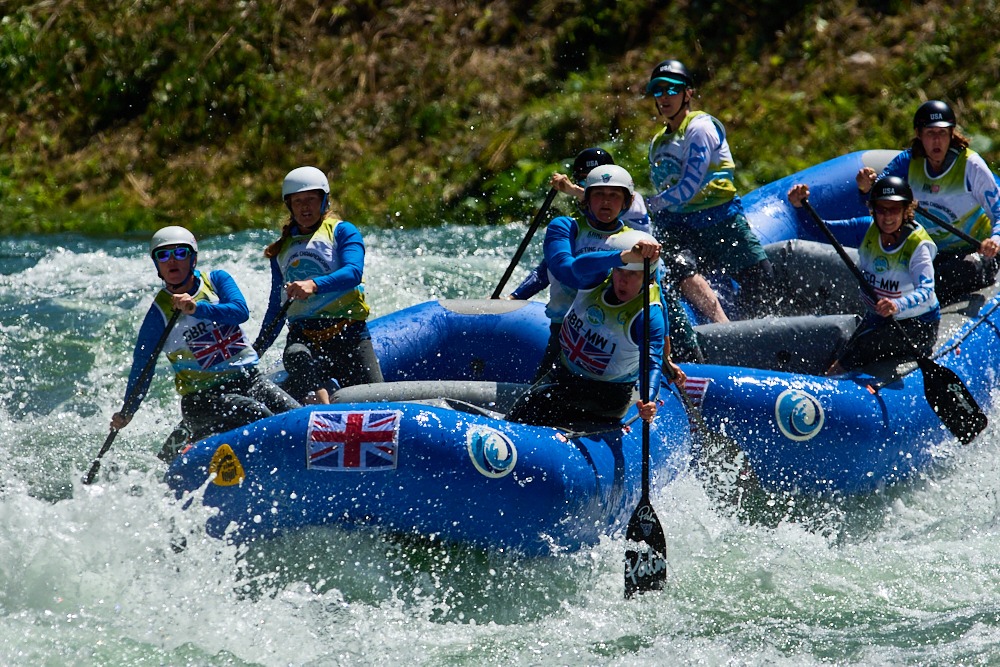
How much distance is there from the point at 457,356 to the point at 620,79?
8.04 metres

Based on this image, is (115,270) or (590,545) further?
(115,270)

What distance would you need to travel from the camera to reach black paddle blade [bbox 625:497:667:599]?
6180 mm

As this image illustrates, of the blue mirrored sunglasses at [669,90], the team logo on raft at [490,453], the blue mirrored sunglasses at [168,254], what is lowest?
the team logo on raft at [490,453]

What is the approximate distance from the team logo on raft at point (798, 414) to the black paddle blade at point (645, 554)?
1166 mm

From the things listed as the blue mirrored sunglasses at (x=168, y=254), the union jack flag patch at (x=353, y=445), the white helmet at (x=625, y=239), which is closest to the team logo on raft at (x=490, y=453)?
the union jack flag patch at (x=353, y=445)

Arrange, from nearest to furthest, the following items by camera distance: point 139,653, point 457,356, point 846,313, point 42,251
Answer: point 139,653
point 457,356
point 846,313
point 42,251

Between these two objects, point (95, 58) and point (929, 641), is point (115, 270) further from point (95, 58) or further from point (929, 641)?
point (929, 641)

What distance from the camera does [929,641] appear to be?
5918 millimetres

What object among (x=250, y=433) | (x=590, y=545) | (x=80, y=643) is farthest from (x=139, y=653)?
(x=590, y=545)

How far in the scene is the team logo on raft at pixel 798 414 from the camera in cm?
698

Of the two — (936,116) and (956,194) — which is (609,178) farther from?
(956,194)

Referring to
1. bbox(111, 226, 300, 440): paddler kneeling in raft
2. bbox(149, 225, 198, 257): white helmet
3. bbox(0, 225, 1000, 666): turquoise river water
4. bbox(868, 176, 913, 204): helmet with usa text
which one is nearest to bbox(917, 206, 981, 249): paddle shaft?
bbox(868, 176, 913, 204): helmet with usa text

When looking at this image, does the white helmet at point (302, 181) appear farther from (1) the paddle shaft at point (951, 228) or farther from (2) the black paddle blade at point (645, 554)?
(1) the paddle shaft at point (951, 228)

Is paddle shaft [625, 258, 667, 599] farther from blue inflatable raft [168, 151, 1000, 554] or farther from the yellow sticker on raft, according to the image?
the yellow sticker on raft
